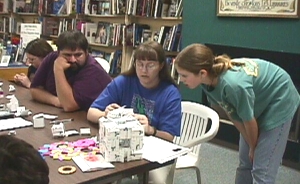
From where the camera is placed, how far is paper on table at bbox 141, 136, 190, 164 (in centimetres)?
159

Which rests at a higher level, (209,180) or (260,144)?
(260,144)

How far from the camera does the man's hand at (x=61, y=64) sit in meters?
2.41

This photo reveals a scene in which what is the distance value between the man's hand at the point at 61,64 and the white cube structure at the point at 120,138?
937 mm

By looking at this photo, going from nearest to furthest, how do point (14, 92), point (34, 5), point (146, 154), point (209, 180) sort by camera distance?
point (146, 154) < point (14, 92) < point (209, 180) < point (34, 5)

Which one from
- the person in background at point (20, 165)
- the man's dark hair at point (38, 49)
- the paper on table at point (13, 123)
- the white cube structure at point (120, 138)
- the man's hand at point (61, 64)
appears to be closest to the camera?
the person in background at point (20, 165)

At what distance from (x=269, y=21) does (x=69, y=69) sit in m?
1.81

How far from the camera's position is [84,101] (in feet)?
7.73

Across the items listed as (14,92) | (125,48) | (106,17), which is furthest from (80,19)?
(14,92)

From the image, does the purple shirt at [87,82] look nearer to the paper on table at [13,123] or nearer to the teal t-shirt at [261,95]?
the paper on table at [13,123]

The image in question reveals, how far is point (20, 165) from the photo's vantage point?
762 millimetres

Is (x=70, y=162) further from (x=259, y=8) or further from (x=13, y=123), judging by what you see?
(x=259, y=8)

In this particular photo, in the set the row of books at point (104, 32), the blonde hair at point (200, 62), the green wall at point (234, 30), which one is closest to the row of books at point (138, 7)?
the row of books at point (104, 32)

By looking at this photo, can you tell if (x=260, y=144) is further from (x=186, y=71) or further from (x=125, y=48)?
(x=125, y=48)

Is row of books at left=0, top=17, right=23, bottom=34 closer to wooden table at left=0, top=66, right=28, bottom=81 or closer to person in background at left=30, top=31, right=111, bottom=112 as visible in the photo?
wooden table at left=0, top=66, right=28, bottom=81
